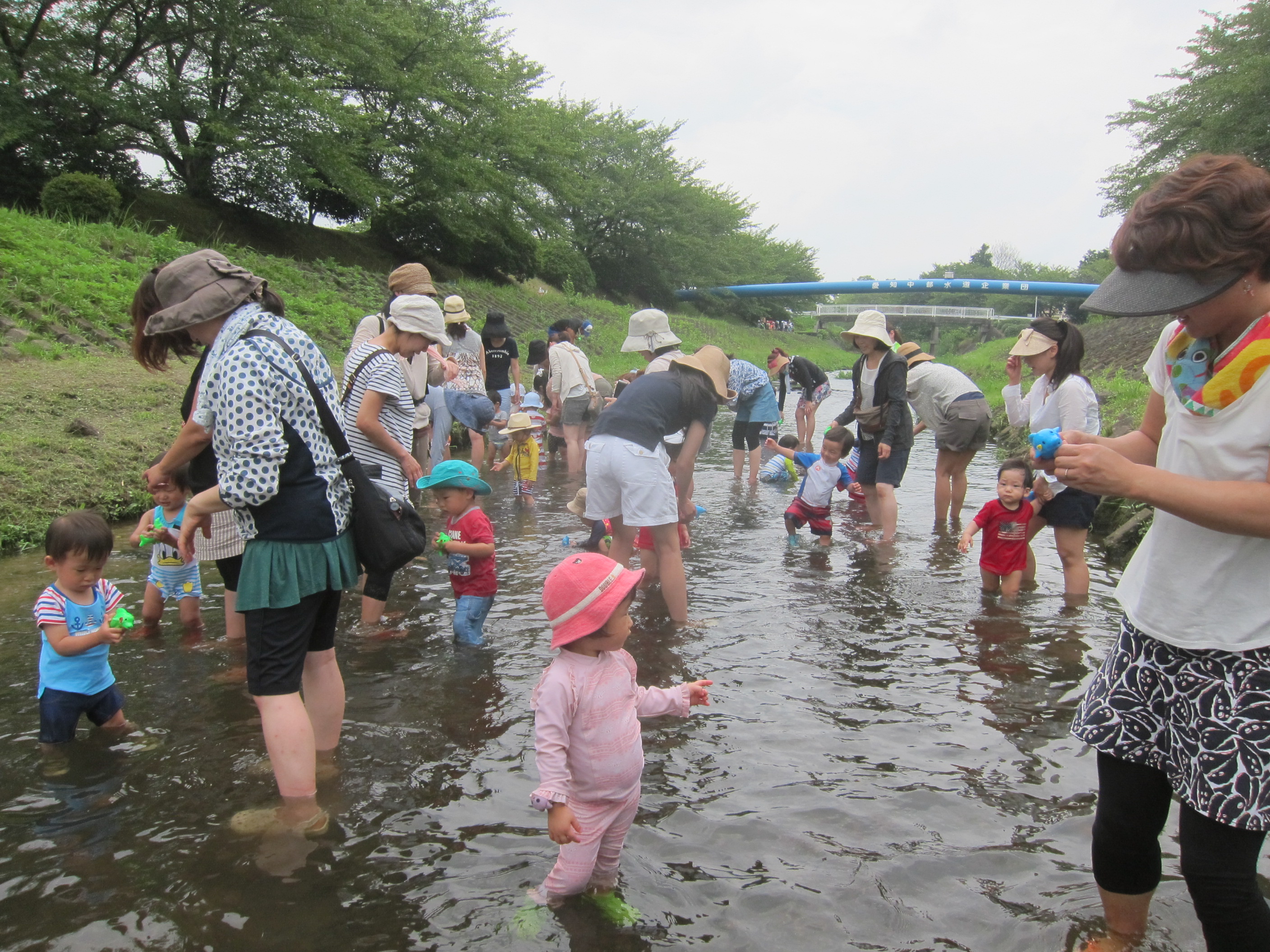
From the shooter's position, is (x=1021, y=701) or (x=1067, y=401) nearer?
(x=1021, y=701)

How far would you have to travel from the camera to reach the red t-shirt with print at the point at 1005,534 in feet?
21.2

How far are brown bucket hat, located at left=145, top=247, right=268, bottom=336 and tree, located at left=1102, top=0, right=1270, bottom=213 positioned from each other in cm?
2144

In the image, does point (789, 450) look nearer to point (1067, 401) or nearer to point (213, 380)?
point (1067, 401)

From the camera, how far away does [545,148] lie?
1331 inches

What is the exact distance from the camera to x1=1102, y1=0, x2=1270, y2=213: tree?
2298cm

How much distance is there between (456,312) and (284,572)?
7242 millimetres

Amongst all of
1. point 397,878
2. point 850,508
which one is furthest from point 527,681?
point 850,508

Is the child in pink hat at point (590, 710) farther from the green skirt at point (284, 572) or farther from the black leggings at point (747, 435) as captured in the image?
the black leggings at point (747, 435)

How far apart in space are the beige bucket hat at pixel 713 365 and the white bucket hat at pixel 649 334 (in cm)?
63

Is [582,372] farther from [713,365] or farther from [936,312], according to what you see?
[936,312]

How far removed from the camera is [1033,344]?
6.57 metres

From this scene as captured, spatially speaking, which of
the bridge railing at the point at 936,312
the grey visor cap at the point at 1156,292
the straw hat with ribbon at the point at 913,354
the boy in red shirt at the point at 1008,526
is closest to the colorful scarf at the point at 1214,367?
the grey visor cap at the point at 1156,292

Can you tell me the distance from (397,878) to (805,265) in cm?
7931

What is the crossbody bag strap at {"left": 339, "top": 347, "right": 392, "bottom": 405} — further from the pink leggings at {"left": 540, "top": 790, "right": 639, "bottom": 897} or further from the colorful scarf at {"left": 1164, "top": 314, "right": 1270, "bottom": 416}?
the colorful scarf at {"left": 1164, "top": 314, "right": 1270, "bottom": 416}
